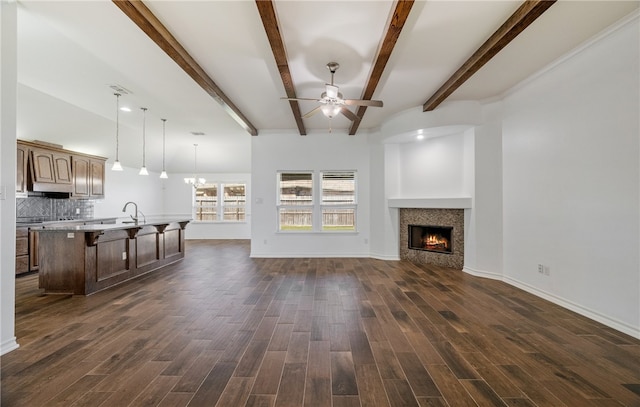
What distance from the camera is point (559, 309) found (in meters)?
3.08

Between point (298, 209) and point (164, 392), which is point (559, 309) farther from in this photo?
point (298, 209)

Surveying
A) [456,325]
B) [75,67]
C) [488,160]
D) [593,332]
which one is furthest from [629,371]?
[75,67]

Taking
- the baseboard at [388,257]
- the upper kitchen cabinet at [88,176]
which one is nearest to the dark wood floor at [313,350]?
the baseboard at [388,257]

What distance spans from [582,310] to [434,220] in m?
2.59

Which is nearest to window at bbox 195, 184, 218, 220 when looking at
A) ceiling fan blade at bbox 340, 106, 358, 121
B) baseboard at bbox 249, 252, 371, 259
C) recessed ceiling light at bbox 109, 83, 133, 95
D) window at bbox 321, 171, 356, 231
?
baseboard at bbox 249, 252, 371, 259

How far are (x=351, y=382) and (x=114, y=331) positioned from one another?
2327 mm

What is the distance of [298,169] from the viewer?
20.6 ft

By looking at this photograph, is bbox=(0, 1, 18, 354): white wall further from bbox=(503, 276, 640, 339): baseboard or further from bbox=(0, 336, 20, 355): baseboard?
bbox=(503, 276, 640, 339): baseboard

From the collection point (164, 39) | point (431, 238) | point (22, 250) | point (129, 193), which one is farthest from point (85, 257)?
point (431, 238)

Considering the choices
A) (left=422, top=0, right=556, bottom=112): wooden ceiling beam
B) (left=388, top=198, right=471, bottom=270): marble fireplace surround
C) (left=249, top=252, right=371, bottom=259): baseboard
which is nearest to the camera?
(left=422, top=0, right=556, bottom=112): wooden ceiling beam

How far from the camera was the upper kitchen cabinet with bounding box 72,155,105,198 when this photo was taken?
600 centimetres

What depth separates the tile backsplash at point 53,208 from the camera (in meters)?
5.40

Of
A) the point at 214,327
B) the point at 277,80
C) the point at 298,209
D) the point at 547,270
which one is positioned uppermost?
the point at 277,80

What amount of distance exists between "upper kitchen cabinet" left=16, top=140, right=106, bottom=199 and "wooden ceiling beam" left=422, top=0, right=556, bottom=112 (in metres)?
7.35
